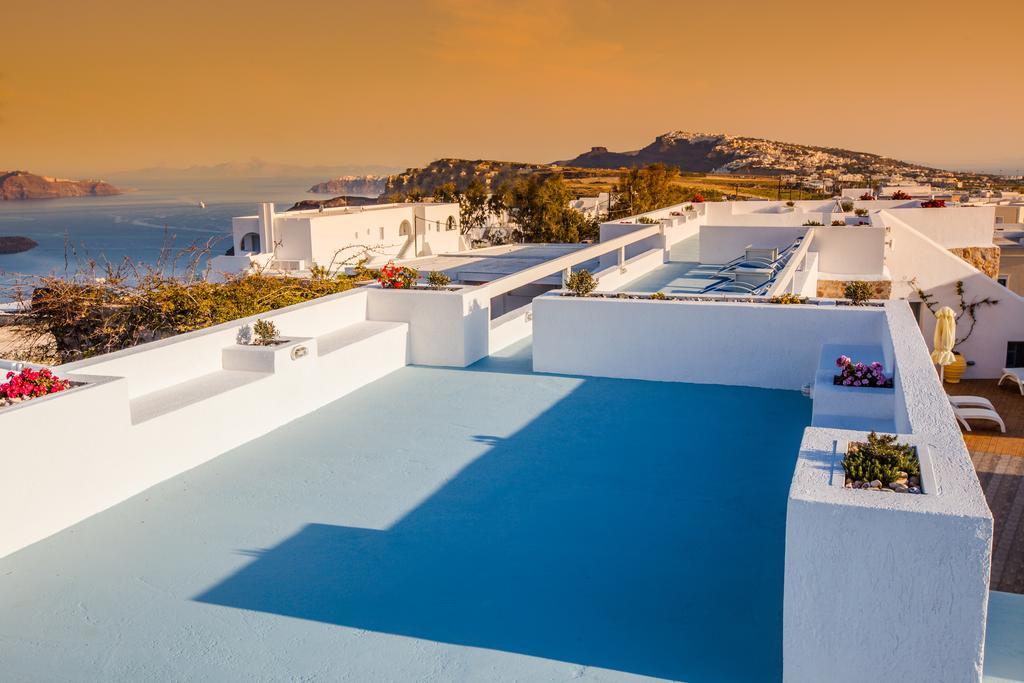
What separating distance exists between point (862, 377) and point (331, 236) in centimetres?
3251

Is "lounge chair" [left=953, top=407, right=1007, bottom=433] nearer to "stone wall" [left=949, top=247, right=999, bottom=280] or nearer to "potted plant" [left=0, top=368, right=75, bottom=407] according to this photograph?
"stone wall" [left=949, top=247, right=999, bottom=280]

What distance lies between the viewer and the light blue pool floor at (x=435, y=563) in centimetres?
394

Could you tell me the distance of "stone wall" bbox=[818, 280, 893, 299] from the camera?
58.1 ft

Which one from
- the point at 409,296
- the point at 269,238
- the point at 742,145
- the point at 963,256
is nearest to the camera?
the point at 409,296

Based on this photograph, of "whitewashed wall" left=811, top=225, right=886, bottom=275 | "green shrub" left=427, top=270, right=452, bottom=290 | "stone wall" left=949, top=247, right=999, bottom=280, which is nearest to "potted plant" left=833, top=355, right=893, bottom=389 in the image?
"green shrub" left=427, top=270, right=452, bottom=290

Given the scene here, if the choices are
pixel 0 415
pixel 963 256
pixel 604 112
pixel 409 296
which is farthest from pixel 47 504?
pixel 604 112

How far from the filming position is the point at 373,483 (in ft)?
20.4

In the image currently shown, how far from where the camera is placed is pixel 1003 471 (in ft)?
47.8

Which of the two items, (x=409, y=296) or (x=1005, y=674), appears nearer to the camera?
(x=1005, y=674)

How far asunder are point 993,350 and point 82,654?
24.2 meters

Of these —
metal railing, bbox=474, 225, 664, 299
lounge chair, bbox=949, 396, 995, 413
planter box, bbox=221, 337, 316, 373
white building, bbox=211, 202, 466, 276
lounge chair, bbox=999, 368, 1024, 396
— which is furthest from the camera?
white building, bbox=211, 202, 466, 276

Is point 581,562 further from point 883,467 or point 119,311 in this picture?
point 119,311

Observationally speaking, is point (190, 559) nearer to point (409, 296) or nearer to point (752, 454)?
point (752, 454)

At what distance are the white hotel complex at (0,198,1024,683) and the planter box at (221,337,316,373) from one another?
3 cm
